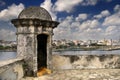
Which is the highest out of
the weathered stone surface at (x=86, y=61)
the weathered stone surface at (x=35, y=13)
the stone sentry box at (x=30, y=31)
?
the weathered stone surface at (x=35, y=13)

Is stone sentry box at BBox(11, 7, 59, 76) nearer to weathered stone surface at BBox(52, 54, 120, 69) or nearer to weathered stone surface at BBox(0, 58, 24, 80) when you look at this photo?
weathered stone surface at BBox(0, 58, 24, 80)

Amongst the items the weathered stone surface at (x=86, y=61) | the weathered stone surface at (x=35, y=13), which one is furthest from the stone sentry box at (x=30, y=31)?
the weathered stone surface at (x=86, y=61)

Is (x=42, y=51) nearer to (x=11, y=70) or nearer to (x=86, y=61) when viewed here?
(x=86, y=61)

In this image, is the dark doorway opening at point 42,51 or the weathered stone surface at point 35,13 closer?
the weathered stone surface at point 35,13

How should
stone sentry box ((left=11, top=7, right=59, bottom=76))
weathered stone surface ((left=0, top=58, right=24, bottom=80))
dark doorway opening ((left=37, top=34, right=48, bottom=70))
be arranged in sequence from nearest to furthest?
weathered stone surface ((left=0, top=58, right=24, bottom=80)) < stone sentry box ((left=11, top=7, right=59, bottom=76)) < dark doorway opening ((left=37, top=34, right=48, bottom=70))

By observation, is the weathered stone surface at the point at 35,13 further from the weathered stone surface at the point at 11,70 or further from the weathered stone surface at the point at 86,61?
the weathered stone surface at the point at 86,61

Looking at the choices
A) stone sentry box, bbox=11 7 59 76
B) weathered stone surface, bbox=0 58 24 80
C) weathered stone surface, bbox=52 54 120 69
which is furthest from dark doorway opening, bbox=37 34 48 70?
weathered stone surface, bbox=0 58 24 80

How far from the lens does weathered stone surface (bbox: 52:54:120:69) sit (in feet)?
24.3

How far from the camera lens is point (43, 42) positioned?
23.9ft

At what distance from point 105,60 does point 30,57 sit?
3.21m

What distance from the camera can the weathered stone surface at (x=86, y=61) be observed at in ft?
24.3

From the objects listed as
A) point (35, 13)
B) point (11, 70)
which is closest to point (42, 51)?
point (35, 13)

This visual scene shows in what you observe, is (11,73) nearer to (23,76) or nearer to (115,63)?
(23,76)

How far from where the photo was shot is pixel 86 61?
24.6ft
